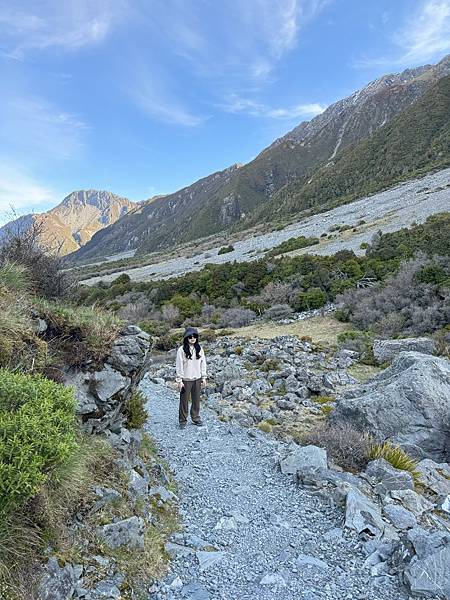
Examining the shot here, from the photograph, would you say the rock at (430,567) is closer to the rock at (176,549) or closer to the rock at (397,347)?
the rock at (176,549)

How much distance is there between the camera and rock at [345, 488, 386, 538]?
464cm

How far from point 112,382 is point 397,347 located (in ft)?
35.6

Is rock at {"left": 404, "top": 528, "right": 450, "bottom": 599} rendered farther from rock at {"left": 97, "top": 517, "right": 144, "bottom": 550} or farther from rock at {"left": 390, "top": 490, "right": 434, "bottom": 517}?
rock at {"left": 97, "top": 517, "right": 144, "bottom": 550}

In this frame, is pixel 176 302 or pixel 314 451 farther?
pixel 176 302

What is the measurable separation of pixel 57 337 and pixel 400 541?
4.63 metres

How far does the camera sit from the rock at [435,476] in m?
6.03

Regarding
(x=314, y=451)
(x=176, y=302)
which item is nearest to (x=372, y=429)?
(x=314, y=451)

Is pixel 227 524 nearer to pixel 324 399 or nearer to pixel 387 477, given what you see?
pixel 387 477

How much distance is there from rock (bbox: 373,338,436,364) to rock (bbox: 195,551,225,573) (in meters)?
10.4

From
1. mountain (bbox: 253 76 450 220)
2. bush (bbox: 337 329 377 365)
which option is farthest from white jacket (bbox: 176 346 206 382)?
mountain (bbox: 253 76 450 220)

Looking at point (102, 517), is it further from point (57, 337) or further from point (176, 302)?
point (176, 302)

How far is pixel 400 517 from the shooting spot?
4988mm

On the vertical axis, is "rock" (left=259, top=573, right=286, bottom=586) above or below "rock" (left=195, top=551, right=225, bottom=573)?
below

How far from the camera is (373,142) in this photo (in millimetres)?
85688
